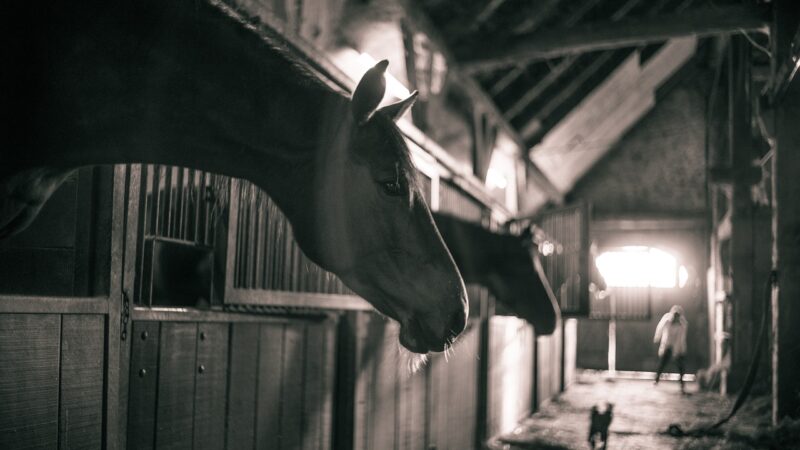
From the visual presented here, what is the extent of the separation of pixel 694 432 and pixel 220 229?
419cm

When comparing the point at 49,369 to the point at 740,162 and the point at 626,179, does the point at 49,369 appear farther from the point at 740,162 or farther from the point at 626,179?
the point at 626,179

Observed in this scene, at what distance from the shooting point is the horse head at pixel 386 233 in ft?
4.78

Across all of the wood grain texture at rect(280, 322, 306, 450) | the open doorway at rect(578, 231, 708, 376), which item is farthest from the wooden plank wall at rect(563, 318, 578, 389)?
the wood grain texture at rect(280, 322, 306, 450)

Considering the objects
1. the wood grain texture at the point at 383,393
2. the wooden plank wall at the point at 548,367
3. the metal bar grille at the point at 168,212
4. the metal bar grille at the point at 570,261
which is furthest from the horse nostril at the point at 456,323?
the wooden plank wall at the point at 548,367

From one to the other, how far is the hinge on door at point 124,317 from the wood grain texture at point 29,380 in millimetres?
233

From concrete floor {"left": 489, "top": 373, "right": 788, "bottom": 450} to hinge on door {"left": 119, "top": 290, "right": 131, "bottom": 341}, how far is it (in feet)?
11.2

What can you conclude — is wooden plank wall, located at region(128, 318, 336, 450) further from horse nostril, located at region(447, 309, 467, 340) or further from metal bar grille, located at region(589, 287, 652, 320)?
metal bar grille, located at region(589, 287, 652, 320)

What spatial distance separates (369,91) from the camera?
1.38 meters

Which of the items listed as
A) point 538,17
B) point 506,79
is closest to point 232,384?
point 538,17

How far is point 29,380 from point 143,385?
472 mm

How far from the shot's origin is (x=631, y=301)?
1530 centimetres

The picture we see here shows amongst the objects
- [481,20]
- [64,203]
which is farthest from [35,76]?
[481,20]

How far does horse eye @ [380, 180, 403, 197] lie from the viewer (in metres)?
1.47

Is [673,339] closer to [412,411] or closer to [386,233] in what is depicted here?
[412,411]
